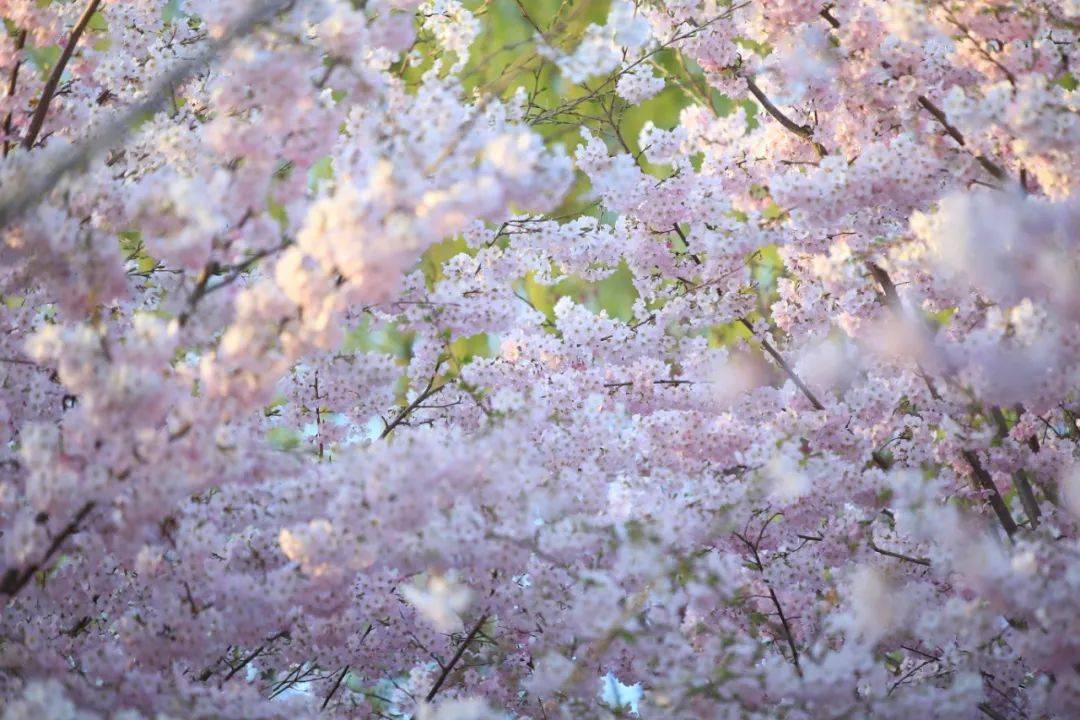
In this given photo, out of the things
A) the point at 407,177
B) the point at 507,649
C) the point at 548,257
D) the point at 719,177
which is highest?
the point at 407,177

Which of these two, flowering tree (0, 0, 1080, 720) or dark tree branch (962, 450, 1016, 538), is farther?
dark tree branch (962, 450, 1016, 538)

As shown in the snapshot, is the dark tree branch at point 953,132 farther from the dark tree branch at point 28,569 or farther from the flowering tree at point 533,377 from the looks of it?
the dark tree branch at point 28,569

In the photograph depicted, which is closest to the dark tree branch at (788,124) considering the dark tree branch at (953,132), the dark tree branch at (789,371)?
the dark tree branch at (953,132)

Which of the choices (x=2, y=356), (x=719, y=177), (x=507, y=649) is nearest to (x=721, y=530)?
(x=507, y=649)

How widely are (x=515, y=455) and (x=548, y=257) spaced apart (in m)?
2.50

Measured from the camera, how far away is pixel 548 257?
5141 millimetres

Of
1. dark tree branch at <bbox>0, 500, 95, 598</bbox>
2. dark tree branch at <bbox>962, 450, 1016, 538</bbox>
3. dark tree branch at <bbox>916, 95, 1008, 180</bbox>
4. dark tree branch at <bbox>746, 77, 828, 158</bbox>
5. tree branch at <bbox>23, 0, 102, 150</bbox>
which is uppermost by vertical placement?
tree branch at <bbox>23, 0, 102, 150</bbox>

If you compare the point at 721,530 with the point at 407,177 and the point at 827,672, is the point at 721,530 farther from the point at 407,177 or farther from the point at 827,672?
the point at 407,177

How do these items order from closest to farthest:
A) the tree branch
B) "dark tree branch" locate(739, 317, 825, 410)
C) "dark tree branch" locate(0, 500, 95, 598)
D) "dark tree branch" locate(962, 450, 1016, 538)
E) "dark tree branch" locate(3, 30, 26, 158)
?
"dark tree branch" locate(0, 500, 95, 598) → the tree branch → "dark tree branch" locate(3, 30, 26, 158) → "dark tree branch" locate(962, 450, 1016, 538) → "dark tree branch" locate(739, 317, 825, 410)

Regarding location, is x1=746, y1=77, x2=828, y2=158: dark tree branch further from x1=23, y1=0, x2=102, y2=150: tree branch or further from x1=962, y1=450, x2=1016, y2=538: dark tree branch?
x1=23, y1=0, x2=102, y2=150: tree branch

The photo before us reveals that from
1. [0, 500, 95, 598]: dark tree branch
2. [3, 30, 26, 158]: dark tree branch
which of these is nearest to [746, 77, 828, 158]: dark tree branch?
[3, 30, 26, 158]: dark tree branch

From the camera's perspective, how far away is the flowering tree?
94.3 inches

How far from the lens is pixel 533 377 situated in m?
4.64

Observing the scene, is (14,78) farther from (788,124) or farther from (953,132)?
(953,132)
